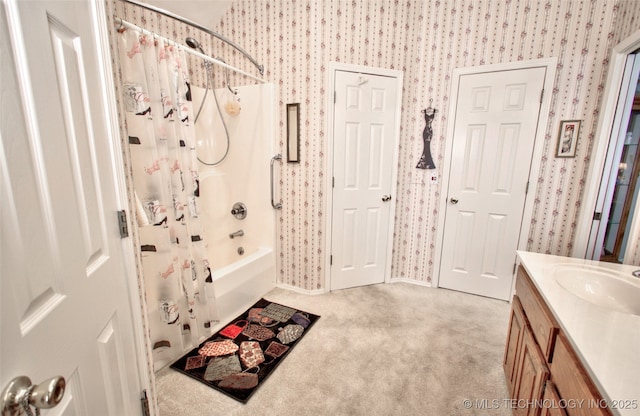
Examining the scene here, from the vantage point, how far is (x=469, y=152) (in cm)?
267

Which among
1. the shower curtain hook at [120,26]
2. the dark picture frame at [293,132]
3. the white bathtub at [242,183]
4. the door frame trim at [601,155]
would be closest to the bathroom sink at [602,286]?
the door frame trim at [601,155]

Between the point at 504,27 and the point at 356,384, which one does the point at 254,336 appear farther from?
the point at 504,27

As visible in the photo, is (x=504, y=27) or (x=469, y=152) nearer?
(x=504, y=27)

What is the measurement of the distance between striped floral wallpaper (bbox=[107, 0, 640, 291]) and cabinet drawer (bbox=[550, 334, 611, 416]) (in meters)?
1.91

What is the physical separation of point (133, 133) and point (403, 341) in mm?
2226

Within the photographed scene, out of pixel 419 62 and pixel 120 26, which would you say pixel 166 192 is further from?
pixel 419 62

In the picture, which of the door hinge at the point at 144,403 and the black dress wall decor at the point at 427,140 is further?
the black dress wall decor at the point at 427,140

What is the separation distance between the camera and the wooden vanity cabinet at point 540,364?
2.73 ft

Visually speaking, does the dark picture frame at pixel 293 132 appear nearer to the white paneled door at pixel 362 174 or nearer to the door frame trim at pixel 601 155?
the white paneled door at pixel 362 174

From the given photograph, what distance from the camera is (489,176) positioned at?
8.61 ft

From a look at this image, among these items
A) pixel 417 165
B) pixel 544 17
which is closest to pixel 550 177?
pixel 417 165

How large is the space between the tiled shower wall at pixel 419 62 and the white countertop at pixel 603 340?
1.59 metres

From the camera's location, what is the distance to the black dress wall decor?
2758 mm

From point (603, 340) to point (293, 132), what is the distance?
236cm
